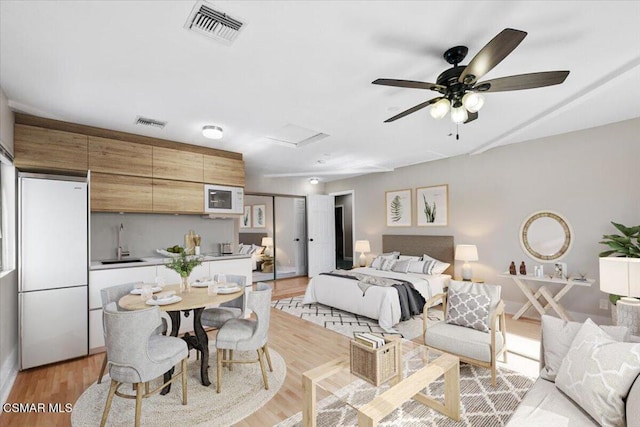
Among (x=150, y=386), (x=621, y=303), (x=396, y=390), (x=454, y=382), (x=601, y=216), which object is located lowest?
(x=150, y=386)

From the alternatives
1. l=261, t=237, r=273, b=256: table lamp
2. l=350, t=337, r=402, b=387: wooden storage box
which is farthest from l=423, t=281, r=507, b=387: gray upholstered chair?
l=261, t=237, r=273, b=256: table lamp

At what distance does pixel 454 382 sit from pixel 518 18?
2421mm

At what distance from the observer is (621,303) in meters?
2.20

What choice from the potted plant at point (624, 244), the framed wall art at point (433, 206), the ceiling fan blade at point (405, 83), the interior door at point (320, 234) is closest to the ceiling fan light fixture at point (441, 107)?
the ceiling fan blade at point (405, 83)

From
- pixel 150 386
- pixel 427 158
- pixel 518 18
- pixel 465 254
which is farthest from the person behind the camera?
pixel 427 158

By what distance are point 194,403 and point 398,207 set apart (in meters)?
5.08

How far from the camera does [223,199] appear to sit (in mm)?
4676

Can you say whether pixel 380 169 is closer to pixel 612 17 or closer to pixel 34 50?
pixel 612 17

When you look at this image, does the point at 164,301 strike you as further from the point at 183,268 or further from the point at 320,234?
the point at 320,234

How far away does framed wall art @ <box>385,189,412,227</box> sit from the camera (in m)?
6.32

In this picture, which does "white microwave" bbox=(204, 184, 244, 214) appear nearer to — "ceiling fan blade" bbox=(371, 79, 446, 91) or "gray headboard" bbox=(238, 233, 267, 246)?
"ceiling fan blade" bbox=(371, 79, 446, 91)

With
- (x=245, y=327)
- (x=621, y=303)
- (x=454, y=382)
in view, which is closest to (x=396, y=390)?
(x=454, y=382)

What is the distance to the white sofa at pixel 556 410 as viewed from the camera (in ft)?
4.61

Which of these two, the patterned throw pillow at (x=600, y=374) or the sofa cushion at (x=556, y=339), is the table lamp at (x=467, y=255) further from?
the patterned throw pillow at (x=600, y=374)
